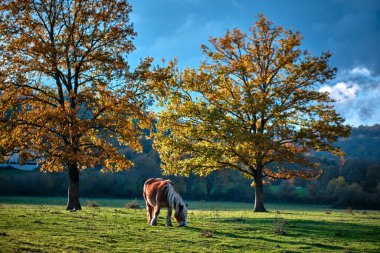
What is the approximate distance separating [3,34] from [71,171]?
31.4 feet

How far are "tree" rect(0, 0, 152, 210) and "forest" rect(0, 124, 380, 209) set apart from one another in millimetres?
41375

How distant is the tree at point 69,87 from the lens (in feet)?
72.5

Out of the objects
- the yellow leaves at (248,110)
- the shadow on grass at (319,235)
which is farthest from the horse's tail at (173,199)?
the yellow leaves at (248,110)

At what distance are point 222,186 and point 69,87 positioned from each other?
57.0 m

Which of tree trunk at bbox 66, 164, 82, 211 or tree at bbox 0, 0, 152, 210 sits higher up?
tree at bbox 0, 0, 152, 210

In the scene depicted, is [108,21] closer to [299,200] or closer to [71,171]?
[71,171]

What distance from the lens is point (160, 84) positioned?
82.1ft

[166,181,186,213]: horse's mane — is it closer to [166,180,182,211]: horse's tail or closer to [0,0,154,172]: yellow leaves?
[166,180,182,211]: horse's tail

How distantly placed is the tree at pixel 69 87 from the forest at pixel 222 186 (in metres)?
41.4

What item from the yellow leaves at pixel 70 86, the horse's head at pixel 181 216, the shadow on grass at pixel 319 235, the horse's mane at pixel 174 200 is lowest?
the shadow on grass at pixel 319 235

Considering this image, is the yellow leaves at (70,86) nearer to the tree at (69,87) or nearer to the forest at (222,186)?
the tree at (69,87)

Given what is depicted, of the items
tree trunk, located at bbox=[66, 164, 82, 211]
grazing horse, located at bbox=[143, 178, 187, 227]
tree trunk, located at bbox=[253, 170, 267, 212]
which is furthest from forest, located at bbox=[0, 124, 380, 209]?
grazing horse, located at bbox=[143, 178, 187, 227]

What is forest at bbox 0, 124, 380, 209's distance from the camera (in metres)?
59.4

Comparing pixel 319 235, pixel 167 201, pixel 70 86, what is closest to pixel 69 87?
pixel 70 86
